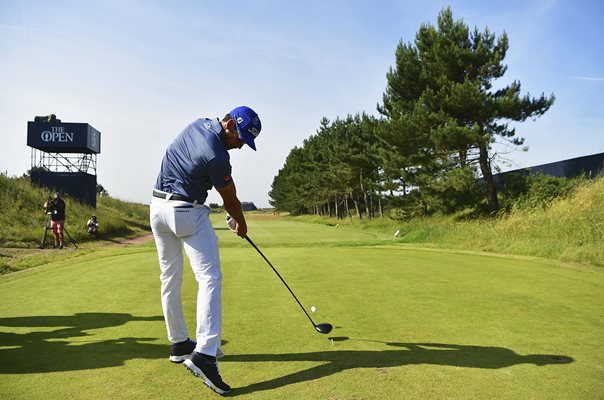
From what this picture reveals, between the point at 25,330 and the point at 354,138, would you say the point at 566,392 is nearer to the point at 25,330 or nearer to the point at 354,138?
the point at 25,330

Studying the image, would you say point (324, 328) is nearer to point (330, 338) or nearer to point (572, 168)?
point (330, 338)

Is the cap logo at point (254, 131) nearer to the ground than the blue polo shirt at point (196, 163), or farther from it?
farther from it

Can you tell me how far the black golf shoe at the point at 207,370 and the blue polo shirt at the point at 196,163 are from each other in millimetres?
1227

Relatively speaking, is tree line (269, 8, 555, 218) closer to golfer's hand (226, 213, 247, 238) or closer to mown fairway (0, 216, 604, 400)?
mown fairway (0, 216, 604, 400)

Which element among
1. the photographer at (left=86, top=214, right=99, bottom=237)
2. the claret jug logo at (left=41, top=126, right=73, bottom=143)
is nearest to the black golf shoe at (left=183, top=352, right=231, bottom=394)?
the photographer at (left=86, top=214, right=99, bottom=237)

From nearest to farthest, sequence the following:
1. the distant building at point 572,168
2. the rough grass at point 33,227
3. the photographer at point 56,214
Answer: the rough grass at point 33,227 < the photographer at point 56,214 < the distant building at point 572,168

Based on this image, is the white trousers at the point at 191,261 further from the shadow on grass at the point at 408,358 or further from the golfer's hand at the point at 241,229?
the shadow on grass at the point at 408,358

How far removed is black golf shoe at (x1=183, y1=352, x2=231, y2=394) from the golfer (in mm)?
105

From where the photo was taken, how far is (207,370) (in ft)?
9.83

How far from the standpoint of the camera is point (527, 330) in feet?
14.2

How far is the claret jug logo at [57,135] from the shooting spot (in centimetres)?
3128

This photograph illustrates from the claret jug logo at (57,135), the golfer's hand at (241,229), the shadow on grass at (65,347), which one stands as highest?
the claret jug logo at (57,135)

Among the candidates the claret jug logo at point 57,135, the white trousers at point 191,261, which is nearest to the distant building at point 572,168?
the white trousers at point 191,261

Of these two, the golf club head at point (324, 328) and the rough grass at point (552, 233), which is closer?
the golf club head at point (324, 328)
